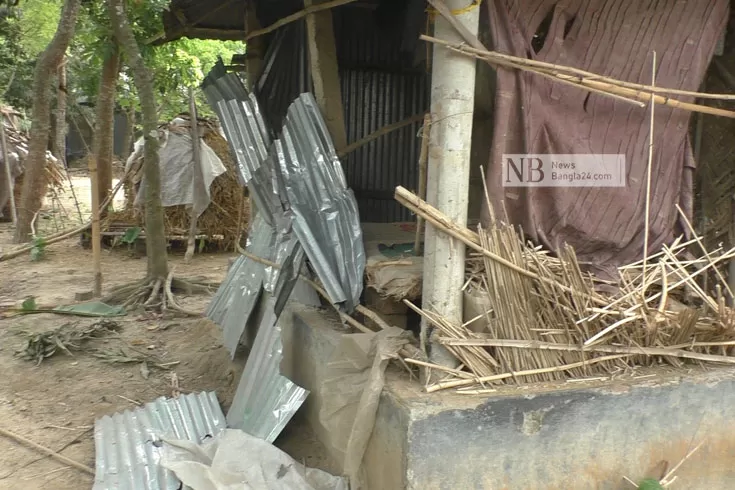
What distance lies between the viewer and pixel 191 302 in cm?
720

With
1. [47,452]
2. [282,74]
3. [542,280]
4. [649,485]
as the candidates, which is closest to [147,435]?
[47,452]

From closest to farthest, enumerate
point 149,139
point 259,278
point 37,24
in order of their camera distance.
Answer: point 259,278 < point 149,139 < point 37,24

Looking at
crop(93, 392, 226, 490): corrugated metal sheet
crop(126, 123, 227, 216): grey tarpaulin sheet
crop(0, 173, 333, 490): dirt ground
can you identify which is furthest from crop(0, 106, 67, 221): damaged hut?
crop(93, 392, 226, 490): corrugated metal sheet

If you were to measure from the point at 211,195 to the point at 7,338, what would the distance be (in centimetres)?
480

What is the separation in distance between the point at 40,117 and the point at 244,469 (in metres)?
7.98

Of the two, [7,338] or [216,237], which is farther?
[216,237]

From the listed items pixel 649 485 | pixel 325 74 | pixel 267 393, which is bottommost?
pixel 649 485

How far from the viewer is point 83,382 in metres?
4.97

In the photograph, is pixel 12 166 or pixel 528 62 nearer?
pixel 528 62

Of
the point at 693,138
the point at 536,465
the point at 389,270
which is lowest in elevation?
the point at 536,465

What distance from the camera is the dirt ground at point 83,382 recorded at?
3.84 m

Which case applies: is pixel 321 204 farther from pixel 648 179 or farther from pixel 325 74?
pixel 648 179

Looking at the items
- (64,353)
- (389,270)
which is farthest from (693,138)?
(64,353)

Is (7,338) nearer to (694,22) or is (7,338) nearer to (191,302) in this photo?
(191,302)
